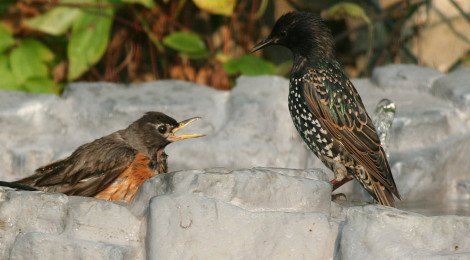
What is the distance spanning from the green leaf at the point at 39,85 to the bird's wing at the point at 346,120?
3.04 m

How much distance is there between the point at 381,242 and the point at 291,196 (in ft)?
1.51

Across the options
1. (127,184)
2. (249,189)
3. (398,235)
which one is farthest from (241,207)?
(127,184)

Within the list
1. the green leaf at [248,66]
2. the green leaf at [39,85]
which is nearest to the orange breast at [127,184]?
the green leaf at [248,66]

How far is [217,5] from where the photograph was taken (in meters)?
7.23

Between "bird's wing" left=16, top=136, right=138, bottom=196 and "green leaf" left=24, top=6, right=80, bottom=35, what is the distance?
2606 mm

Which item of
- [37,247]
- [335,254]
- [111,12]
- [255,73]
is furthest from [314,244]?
[111,12]

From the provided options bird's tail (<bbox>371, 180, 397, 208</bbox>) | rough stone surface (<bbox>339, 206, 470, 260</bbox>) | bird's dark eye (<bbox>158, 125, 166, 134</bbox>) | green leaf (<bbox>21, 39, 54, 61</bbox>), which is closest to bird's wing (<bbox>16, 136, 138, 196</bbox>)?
bird's dark eye (<bbox>158, 125, 166, 134</bbox>)

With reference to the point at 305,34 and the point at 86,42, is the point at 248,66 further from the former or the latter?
the point at 305,34

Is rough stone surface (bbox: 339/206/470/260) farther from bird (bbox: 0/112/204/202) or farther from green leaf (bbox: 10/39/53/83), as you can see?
green leaf (bbox: 10/39/53/83)

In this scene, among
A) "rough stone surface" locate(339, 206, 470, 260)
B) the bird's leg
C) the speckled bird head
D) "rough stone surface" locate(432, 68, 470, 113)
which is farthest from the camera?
"rough stone surface" locate(432, 68, 470, 113)

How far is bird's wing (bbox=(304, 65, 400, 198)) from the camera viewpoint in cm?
483

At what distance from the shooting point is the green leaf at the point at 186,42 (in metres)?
7.41

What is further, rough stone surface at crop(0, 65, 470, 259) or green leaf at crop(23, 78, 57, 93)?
green leaf at crop(23, 78, 57, 93)

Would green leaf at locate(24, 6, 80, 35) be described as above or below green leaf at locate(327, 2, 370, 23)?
below
